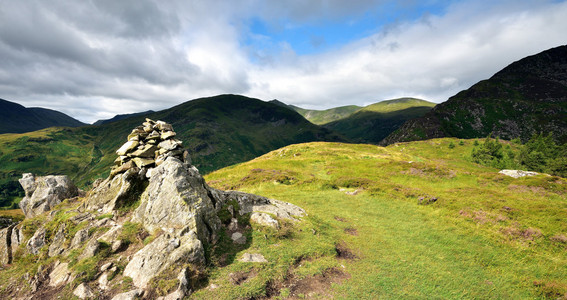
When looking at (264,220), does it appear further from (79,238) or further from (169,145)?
(79,238)

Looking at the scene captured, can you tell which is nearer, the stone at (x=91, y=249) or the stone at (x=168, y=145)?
the stone at (x=91, y=249)

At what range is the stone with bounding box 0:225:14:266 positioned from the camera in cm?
1656

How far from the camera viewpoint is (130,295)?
11.2m

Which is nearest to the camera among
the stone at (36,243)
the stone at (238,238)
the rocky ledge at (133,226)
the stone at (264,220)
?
the rocky ledge at (133,226)

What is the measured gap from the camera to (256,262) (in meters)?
14.6

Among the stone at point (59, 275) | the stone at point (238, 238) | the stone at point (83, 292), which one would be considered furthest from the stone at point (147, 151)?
the stone at point (238, 238)

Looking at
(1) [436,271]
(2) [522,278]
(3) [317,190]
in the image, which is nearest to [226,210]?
(1) [436,271]

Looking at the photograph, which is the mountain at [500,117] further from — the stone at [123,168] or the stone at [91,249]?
the stone at [91,249]

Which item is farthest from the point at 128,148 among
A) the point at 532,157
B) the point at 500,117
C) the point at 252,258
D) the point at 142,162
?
the point at 500,117

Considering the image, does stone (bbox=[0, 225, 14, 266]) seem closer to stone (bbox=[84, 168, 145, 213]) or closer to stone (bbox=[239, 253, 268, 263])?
stone (bbox=[84, 168, 145, 213])

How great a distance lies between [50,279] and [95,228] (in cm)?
346

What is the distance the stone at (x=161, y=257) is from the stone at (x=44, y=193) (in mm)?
17598

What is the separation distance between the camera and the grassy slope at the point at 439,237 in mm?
13781

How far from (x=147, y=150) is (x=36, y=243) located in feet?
33.1
